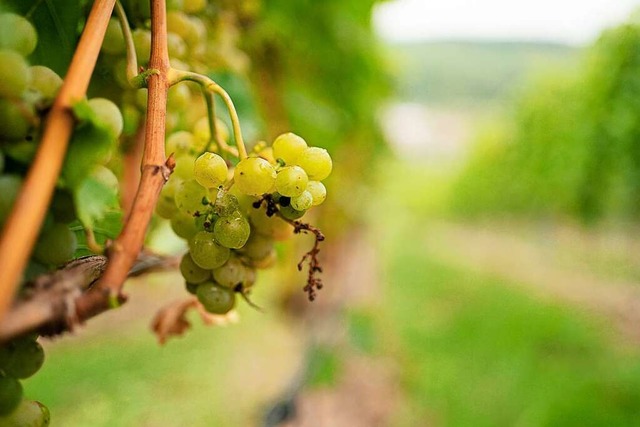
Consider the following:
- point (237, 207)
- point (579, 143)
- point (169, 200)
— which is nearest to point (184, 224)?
point (169, 200)

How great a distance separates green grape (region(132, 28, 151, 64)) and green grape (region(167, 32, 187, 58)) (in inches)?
3.7

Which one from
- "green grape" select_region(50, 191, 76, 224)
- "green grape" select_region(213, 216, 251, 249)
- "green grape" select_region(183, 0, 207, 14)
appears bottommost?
"green grape" select_region(50, 191, 76, 224)

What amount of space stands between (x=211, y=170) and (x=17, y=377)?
292mm

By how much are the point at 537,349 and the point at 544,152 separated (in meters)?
5.43

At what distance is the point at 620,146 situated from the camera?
7.89 meters

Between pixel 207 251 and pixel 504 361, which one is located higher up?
pixel 504 361

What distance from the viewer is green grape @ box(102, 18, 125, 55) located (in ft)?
2.63

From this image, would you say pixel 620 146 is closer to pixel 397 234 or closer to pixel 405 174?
pixel 397 234

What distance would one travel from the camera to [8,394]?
1.90 ft

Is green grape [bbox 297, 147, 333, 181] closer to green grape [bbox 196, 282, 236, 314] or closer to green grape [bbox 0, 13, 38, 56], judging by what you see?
green grape [bbox 196, 282, 236, 314]

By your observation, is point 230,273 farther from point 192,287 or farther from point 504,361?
point 504,361

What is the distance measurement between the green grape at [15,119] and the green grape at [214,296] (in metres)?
0.37

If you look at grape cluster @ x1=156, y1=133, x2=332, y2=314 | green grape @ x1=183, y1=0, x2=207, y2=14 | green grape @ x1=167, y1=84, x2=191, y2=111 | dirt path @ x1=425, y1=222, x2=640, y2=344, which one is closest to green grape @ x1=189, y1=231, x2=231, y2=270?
grape cluster @ x1=156, y1=133, x2=332, y2=314

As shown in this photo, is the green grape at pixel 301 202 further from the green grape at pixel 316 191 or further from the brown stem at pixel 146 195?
the brown stem at pixel 146 195
